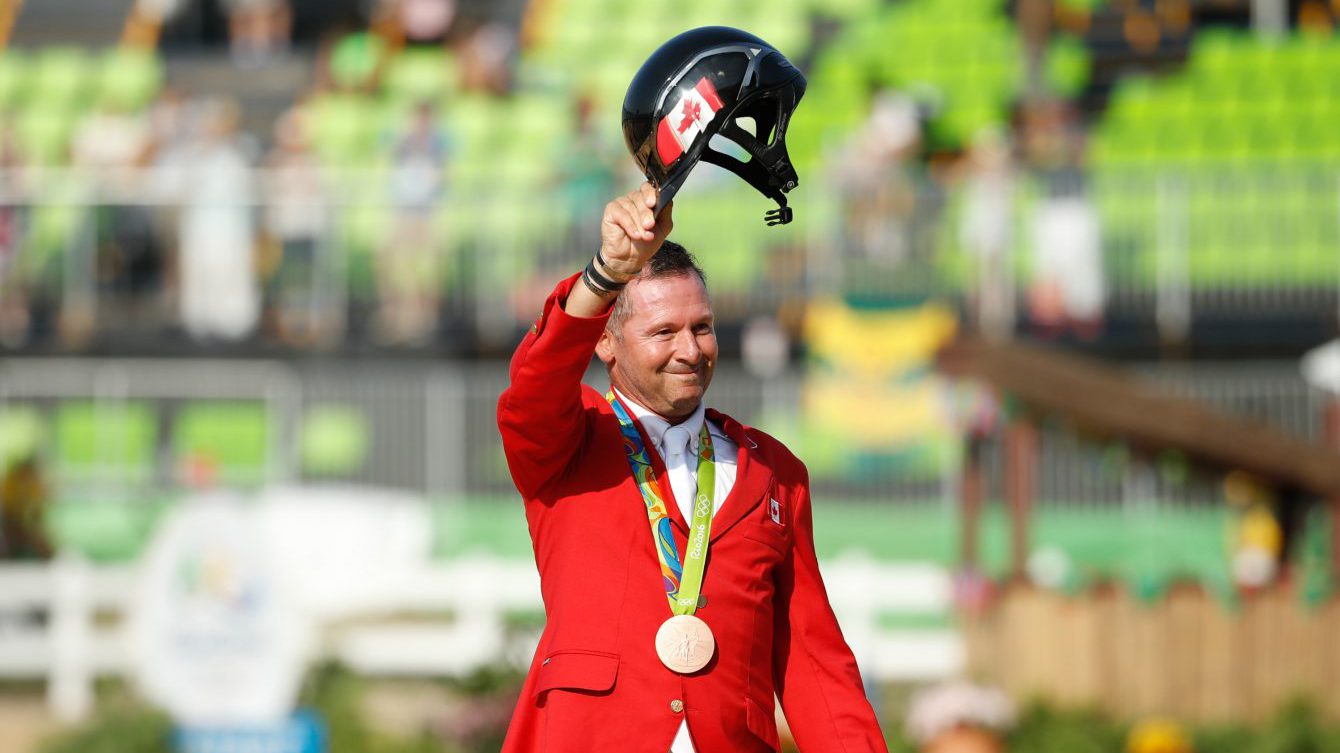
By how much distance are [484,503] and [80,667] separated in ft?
13.2

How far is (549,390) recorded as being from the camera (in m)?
3.47

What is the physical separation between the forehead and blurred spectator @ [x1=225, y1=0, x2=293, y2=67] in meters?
19.2

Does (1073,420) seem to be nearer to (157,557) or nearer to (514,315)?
(157,557)

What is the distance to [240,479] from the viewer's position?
16594 mm

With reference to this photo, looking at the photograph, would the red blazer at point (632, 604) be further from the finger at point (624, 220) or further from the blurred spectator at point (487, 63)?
the blurred spectator at point (487, 63)

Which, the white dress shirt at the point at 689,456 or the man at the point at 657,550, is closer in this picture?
the man at the point at 657,550

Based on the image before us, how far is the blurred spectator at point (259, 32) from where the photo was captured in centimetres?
2233

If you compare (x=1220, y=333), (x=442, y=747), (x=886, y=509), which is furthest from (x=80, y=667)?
(x=1220, y=333)

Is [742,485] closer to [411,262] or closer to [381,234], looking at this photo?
[381,234]

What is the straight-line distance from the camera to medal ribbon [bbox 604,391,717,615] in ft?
11.8

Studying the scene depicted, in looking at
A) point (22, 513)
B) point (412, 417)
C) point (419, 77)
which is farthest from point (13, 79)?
point (22, 513)

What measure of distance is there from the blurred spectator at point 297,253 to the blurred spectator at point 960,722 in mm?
8917

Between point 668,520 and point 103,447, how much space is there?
14222 millimetres

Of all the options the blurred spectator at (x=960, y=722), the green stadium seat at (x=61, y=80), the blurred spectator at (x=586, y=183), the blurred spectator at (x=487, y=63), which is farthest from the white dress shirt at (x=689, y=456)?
the green stadium seat at (x=61, y=80)
